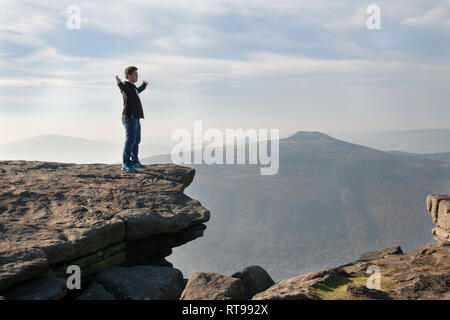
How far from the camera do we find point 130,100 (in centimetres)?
2045

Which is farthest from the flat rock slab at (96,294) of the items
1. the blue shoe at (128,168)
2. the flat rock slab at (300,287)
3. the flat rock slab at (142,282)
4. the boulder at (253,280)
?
the blue shoe at (128,168)

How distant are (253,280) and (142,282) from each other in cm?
441

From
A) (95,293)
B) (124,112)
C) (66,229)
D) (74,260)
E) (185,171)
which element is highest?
(124,112)

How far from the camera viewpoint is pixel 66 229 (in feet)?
48.8

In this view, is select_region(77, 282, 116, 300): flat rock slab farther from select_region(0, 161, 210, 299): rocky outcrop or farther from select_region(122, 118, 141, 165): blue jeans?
select_region(122, 118, 141, 165): blue jeans

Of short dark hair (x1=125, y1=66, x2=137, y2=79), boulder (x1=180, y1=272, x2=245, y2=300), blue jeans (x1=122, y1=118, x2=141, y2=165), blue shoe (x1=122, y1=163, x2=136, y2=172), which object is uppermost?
short dark hair (x1=125, y1=66, x2=137, y2=79)

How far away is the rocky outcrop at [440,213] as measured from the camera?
2102 cm

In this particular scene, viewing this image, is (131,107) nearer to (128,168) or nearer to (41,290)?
(128,168)

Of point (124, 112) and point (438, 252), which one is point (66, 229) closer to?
point (124, 112)

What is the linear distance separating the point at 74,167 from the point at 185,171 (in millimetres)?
6666

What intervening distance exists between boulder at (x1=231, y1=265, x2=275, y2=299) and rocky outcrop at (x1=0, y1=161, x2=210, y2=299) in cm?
315

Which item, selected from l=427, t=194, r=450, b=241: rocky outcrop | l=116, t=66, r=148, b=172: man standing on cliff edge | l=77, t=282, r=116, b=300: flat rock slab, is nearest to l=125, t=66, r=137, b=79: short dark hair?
l=116, t=66, r=148, b=172: man standing on cliff edge

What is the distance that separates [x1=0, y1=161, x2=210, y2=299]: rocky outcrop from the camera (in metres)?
12.8
